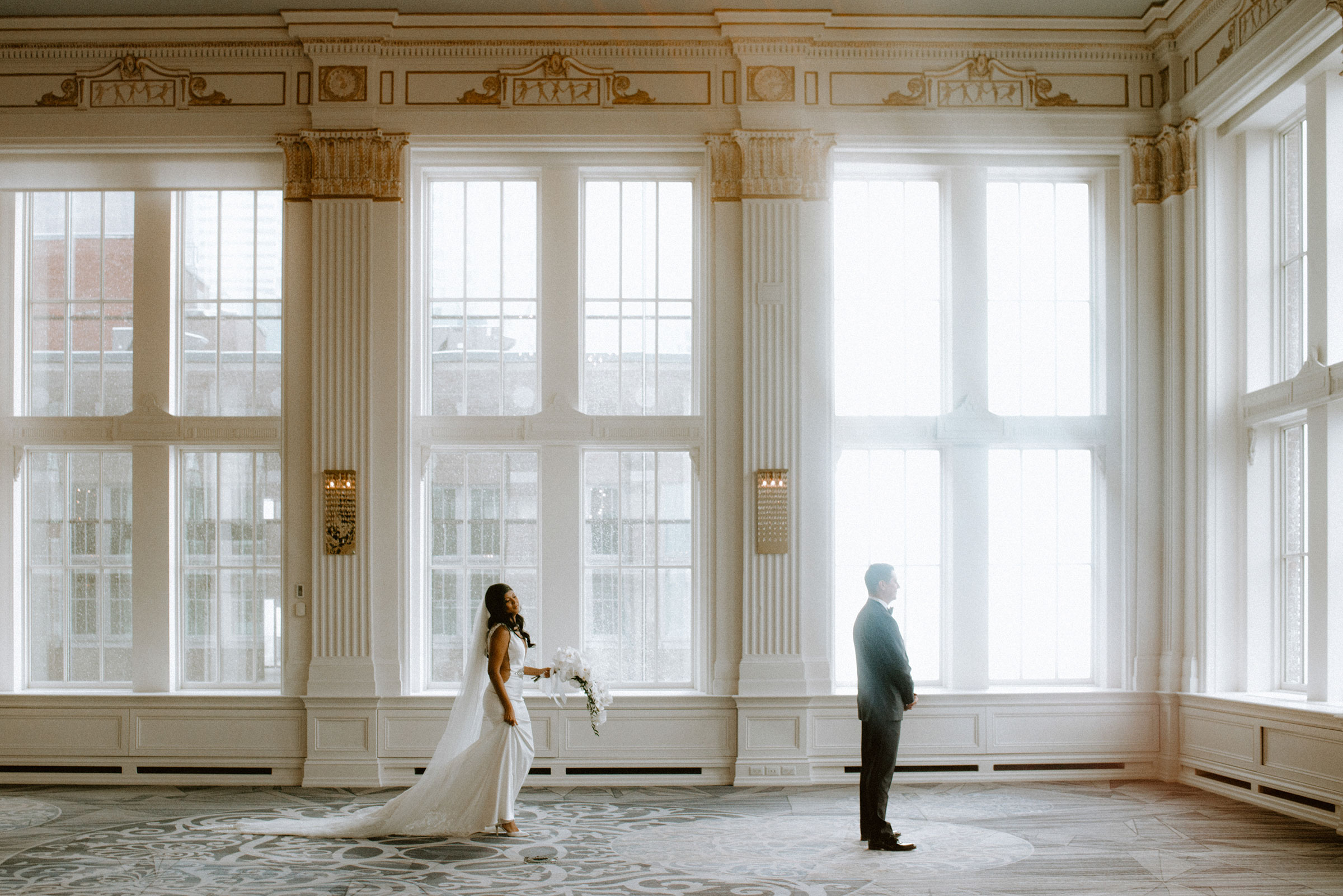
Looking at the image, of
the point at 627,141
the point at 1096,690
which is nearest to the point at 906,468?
the point at 1096,690

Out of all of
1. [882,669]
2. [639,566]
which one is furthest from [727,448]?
[882,669]

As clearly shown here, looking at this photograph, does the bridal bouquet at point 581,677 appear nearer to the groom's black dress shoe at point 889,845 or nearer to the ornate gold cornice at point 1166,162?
the groom's black dress shoe at point 889,845

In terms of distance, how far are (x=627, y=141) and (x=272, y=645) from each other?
4888 millimetres

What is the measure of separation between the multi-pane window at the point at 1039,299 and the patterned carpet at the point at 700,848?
10.1ft

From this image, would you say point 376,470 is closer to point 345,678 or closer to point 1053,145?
point 345,678

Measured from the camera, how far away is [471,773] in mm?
7004

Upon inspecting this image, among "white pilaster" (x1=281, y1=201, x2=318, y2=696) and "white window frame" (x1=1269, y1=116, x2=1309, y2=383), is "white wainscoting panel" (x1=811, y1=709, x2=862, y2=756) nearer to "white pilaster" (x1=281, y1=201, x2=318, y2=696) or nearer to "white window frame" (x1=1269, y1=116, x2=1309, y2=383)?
"white pilaster" (x1=281, y1=201, x2=318, y2=696)

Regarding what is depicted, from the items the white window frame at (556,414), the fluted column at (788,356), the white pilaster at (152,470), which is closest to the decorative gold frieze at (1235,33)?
the fluted column at (788,356)

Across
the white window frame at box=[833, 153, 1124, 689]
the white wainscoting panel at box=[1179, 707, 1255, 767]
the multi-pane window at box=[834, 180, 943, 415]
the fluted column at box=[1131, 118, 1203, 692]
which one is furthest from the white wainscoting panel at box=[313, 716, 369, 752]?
the white wainscoting panel at box=[1179, 707, 1255, 767]

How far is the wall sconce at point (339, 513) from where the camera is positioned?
9.01 metres

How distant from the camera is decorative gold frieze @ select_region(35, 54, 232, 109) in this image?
926 centimetres

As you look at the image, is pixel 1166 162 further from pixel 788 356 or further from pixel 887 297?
pixel 788 356

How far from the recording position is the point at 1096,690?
29.9ft

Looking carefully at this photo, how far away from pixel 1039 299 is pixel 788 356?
86.8 inches
